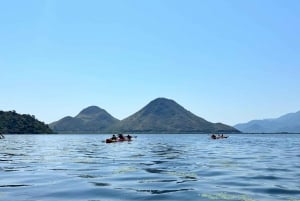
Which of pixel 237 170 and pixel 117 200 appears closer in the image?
pixel 117 200

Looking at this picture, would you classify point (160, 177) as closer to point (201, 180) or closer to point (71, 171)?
point (201, 180)

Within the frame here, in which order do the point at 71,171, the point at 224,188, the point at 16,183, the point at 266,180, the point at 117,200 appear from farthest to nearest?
the point at 71,171 → the point at 266,180 → the point at 16,183 → the point at 224,188 → the point at 117,200

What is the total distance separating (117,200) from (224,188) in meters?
6.65

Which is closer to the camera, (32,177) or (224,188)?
(224,188)

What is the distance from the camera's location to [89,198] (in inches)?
738

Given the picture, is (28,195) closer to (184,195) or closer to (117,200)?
(117,200)

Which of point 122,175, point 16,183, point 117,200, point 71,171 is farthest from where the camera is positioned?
point 71,171

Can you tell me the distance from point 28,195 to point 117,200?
178 inches

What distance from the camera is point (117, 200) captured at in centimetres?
1834

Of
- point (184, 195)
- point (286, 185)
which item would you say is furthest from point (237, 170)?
point (184, 195)

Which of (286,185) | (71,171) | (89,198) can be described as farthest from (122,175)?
(286,185)

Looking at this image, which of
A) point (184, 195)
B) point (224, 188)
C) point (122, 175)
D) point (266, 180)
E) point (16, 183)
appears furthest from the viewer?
point (122, 175)

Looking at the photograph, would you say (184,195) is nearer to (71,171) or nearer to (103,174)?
(103,174)

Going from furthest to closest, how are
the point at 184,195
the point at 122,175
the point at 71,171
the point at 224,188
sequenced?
1. the point at 71,171
2. the point at 122,175
3. the point at 224,188
4. the point at 184,195
